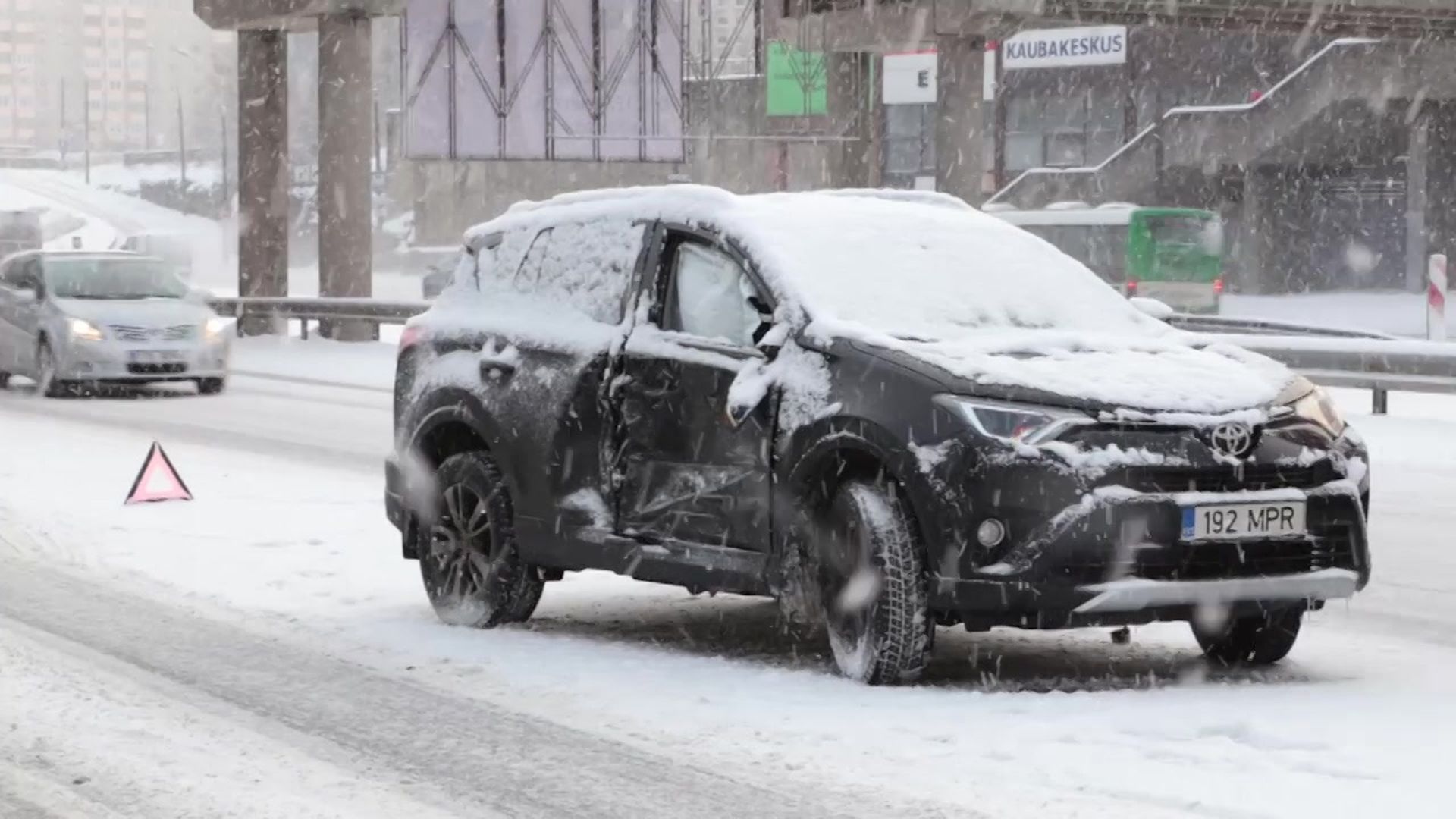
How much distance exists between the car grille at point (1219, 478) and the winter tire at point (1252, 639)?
63 cm

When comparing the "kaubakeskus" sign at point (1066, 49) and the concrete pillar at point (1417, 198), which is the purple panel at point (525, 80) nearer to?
the concrete pillar at point (1417, 198)

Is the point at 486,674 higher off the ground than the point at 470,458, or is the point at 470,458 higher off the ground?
the point at 470,458

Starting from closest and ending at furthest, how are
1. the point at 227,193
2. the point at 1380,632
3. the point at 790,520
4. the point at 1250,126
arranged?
the point at 790,520 < the point at 1380,632 < the point at 1250,126 < the point at 227,193

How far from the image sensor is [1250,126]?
55.3m

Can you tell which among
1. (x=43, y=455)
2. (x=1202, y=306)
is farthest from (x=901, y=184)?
(x=43, y=455)

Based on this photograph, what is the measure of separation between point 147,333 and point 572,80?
19.1 metres

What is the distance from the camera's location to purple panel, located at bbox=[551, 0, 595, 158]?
41.7 meters

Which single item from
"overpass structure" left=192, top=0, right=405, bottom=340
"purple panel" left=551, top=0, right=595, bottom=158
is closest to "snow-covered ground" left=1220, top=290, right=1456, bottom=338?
"purple panel" left=551, top=0, right=595, bottom=158

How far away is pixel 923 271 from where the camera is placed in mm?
8555

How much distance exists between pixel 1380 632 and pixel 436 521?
370 cm

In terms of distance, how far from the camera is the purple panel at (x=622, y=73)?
42.2 metres

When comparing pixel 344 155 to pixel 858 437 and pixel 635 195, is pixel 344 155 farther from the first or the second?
pixel 858 437

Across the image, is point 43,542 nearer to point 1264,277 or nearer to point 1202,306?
point 1202,306

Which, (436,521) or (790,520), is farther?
(436,521)
